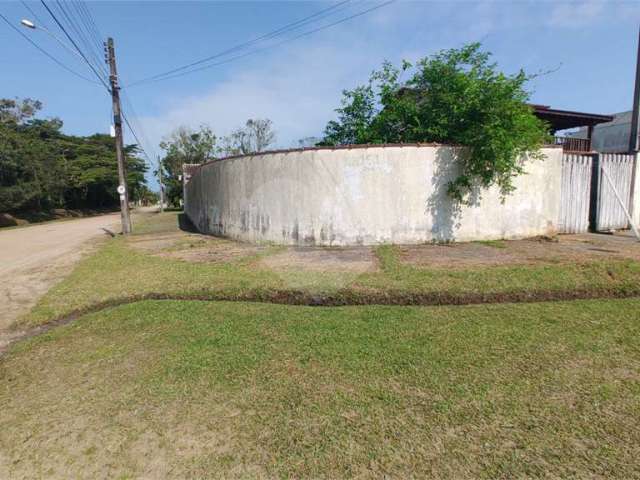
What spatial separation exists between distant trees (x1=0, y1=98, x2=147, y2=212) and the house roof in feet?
102

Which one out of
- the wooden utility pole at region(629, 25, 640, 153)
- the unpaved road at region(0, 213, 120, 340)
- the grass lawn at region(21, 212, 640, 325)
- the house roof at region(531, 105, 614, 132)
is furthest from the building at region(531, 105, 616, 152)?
the unpaved road at region(0, 213, 120, 340)

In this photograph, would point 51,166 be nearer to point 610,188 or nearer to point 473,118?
point 473,118

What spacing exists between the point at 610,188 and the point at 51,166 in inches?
1371

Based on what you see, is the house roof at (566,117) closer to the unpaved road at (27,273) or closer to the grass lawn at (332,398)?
the grass lawn at (332,398)

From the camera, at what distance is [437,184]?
7.57 meters

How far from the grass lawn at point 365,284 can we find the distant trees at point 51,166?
25105mm

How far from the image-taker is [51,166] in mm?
27297

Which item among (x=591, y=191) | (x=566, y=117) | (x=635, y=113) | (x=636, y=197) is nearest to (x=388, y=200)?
(x=591, y=191)

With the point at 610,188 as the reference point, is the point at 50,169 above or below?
above

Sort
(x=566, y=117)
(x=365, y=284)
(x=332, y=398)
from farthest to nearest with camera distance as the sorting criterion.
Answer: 1. (x=566, y=117)
2. (x=365, y=284)
3. (x=332, y=398)

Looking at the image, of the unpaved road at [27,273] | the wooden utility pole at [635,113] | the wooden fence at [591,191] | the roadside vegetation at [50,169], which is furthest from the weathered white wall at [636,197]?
the roadside vegetation at [50,169]

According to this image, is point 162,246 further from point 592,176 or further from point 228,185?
point 592,176

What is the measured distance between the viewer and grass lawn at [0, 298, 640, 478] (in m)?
1.73

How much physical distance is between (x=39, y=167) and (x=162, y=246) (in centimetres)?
A: 2419
